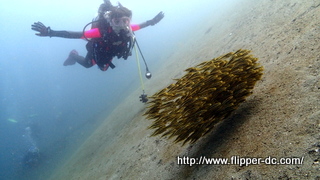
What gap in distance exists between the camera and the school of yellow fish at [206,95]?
199 centimetres

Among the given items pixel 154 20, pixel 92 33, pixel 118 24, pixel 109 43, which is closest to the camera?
pixel 118 24

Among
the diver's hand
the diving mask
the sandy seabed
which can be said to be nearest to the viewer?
the sandy seabed

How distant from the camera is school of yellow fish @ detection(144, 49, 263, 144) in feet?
6.53

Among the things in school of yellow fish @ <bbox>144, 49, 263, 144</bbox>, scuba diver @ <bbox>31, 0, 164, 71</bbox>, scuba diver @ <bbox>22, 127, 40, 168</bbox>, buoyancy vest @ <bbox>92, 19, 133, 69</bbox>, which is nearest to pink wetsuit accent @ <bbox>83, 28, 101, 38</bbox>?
scuba diver @ <bbox>31, 0, 164, 71</bbox>

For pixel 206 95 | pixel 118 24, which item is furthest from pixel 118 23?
pixel 206 95

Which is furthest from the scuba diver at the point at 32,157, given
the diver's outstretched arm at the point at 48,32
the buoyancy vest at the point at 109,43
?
the diver's outstretched arm at the point at 48,32

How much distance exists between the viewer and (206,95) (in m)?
2.00

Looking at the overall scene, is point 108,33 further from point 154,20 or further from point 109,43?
point 154,20

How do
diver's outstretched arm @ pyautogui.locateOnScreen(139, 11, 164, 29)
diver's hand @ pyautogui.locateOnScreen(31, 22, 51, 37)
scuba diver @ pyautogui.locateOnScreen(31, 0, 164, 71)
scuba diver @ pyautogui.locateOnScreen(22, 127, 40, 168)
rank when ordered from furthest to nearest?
1. scuba diver @ pyautogui.locateOnScreen(22, 127, 40, 168)
2. diver's outstretched arm @ pyautogui.locateOnScreen(139, 11, 164, 29)
3. scuba diver @ pyautogui.locateOnScreen(31, 0, 164, 71)
4. diver's hand @ pyautogui.locateOnScreen(31, 22, 51, 37)

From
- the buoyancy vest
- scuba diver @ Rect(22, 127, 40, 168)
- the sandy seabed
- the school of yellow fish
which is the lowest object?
the sandy seabed

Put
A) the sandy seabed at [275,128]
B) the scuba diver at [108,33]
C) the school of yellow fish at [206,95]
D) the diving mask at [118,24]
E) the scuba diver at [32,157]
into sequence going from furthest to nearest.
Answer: the scuba diver at [32,157] < the diving mask at [118,24] < the scuba diver at [108,33] < the school of yellow fish at [206,95] < the sandy seabed at [275,128]

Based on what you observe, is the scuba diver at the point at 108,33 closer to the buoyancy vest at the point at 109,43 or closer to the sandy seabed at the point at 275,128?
the buoyancy vest at the point at 109,43

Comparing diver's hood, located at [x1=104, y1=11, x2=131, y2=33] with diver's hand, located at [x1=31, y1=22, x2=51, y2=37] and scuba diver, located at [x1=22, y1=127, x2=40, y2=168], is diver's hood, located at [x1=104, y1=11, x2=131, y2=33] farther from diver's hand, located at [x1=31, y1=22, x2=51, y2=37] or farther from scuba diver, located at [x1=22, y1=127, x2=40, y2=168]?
scuba diver, located at [x1=22, y1=127, x2=40, y2=168]

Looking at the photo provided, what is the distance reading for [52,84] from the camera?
57.5 meters
